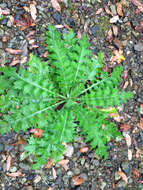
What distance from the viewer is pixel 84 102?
9.16 feet

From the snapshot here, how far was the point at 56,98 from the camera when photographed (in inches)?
111

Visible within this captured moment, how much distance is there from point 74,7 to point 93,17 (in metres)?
0.30

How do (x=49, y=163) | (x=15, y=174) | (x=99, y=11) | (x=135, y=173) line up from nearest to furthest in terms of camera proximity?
(x=15, y=174), (x=49, y=163), (x=135, y=173), (x=99, y=11)

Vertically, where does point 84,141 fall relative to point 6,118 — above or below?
below

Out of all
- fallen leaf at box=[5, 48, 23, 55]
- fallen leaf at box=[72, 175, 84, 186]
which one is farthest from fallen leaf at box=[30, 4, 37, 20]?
fallen leaf at box=[72, 175, 84, 186]

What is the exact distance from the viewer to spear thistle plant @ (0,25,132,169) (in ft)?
8.36

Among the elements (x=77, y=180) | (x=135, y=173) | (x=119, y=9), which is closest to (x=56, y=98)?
(x=77, y=180)

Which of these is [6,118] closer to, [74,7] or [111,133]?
[111,133]

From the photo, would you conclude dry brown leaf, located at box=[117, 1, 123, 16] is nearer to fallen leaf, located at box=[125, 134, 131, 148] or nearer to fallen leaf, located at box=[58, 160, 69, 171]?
fallen leaf, located at box=[125, 134, 131, 148]

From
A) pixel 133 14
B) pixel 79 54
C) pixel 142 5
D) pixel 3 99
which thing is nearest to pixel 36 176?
pixel 3 99

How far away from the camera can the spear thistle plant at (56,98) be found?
2.55 m

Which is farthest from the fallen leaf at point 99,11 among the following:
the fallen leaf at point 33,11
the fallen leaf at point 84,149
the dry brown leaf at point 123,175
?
the dry brown leaf at point 123,175

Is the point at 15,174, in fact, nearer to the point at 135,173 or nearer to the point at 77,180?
the point at 77,180

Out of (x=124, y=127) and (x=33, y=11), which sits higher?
(x=33, y=11)
